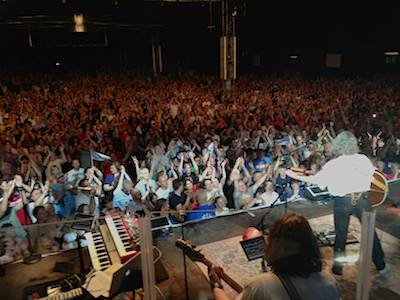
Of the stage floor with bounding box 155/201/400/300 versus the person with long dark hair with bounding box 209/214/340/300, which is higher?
the person with long dark hair with bounding box 209/214/340/300

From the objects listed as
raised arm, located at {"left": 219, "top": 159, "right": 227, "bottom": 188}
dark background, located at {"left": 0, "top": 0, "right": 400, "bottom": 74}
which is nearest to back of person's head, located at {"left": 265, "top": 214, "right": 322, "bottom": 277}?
raised arm, located at {"left": 219, "top": 159, "right": 227, "bottom": 188}

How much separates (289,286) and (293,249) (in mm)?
172

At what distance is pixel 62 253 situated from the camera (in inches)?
167

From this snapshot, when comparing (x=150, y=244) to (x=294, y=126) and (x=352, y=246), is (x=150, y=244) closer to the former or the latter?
(x=352, y=246)

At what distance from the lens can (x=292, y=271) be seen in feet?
6.19

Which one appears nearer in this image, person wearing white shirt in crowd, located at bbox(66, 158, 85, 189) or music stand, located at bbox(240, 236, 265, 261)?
music stand, located at bbox(240, 236, 265, 261)

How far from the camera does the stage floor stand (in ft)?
11.6

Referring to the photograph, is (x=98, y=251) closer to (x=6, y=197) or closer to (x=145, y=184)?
(x=6, y=197)

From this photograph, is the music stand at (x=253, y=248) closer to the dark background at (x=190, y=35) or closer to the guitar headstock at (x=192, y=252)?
the guitar headstock at (x=192, y=252)

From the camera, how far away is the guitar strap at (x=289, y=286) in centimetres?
182

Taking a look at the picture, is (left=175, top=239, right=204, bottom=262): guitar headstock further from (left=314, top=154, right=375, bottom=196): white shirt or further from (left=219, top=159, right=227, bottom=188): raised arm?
(left=219, top=159, right=227, bottom=188): raised arm

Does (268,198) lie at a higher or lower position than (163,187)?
lower

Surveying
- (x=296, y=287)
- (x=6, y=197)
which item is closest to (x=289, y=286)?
(x=296, y=287)

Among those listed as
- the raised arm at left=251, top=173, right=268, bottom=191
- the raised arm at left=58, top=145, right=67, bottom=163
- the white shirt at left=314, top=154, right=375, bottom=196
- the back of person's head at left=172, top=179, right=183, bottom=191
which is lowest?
the raised arm at left=251, top=173, right=268, bottom=191
